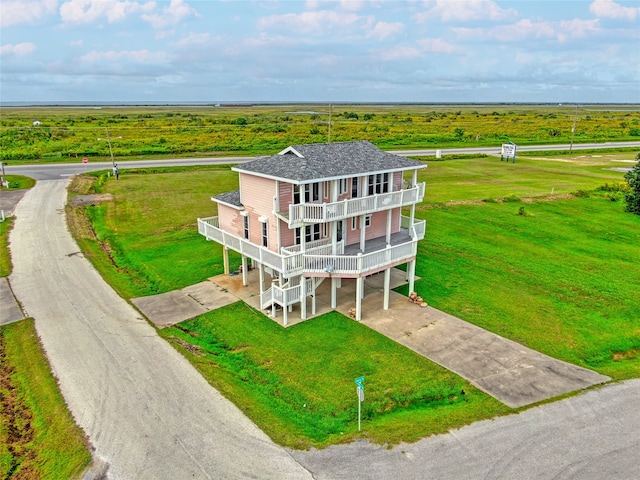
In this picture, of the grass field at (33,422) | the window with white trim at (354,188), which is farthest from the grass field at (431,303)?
the window with white trim at (354,188)

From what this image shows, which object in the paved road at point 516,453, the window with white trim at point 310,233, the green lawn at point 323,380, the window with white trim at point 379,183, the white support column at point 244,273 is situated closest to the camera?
the paved road at point 516,453

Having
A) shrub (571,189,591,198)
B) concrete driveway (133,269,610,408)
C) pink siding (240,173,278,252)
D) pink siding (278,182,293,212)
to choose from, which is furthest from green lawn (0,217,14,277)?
shrub (571,189,591,198)

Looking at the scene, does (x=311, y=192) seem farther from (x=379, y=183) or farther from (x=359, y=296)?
(x=359, y=296)

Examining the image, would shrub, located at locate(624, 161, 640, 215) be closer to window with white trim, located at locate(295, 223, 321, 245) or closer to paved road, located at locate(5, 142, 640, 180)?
window with white trim, located at locate(295, 223, 321, 245)

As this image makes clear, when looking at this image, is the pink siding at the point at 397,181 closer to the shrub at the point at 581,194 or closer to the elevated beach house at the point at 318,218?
the elevated beach house at the point at 318,218

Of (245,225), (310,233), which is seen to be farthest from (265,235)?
(310,233)

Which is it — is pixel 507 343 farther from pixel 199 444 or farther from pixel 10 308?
pixel 10 308

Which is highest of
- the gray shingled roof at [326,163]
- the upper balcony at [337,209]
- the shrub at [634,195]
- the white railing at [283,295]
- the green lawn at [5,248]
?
the gray shingled roof at [326,163]
